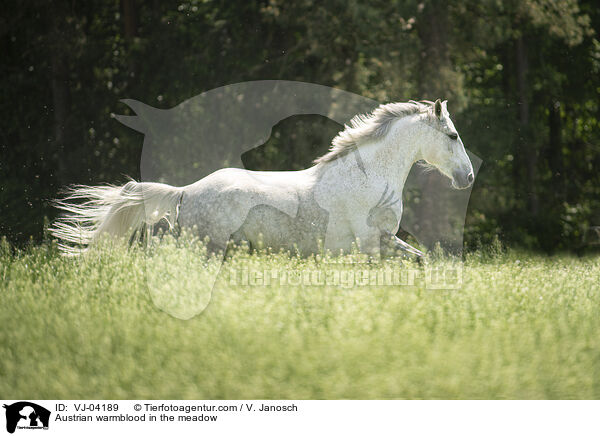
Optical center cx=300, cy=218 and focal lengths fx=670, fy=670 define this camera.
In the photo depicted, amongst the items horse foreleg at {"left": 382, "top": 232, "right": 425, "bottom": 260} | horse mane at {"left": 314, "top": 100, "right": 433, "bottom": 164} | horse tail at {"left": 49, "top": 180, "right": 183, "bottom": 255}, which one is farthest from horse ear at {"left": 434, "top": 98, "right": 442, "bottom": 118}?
horse tail at {"left": 49, "top": 180, "right": 183, "bottom": 255}

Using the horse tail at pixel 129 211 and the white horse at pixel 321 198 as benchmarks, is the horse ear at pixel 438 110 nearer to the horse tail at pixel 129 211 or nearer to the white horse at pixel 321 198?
the white horse at pixel 321 198

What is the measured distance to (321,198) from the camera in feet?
24.0

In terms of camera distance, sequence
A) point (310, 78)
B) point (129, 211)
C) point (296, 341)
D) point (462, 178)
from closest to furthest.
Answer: point (296, 341), point (462, 178), point (129, 211), point (310, 78)

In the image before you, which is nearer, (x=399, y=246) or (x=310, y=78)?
(x=399, y=246)

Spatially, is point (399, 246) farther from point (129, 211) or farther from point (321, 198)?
point (129, 211)

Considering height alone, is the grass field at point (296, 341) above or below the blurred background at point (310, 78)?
below

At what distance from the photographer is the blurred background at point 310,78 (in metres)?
11.9

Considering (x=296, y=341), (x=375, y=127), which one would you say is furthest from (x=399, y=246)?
(x=296, y=341)
